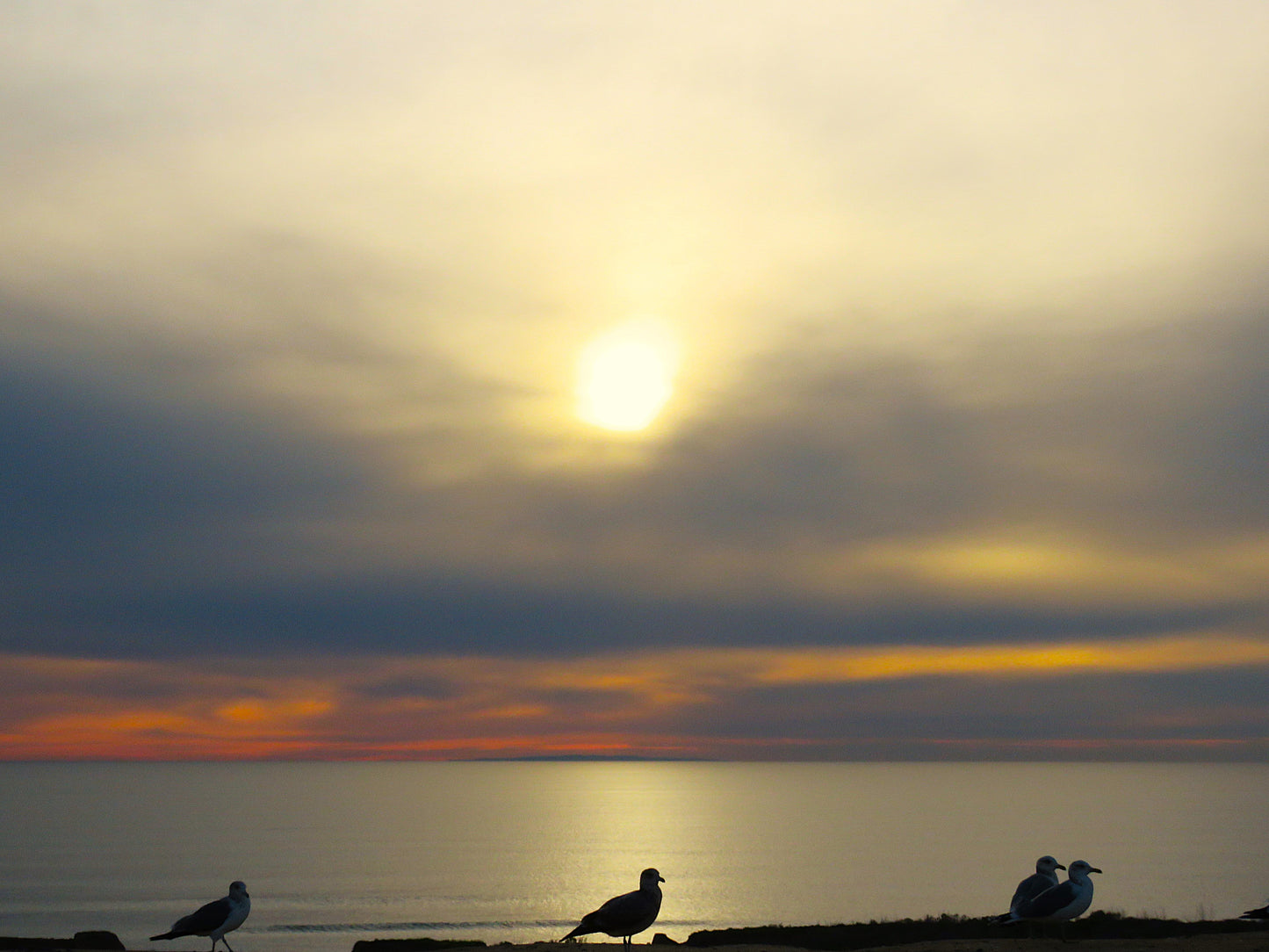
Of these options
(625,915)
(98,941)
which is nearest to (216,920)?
(98,941)

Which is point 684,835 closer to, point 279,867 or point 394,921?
point 279,867

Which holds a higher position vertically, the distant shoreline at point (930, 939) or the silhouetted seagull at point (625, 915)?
the silhouetted seagull at point (625, 915)

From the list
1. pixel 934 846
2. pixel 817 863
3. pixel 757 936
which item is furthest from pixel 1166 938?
pixel 934 846

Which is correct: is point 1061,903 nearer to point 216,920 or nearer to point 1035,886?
point 1035,886

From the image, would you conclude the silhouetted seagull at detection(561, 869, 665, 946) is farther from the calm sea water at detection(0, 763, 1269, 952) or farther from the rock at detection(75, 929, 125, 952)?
the calm sea water at detection(0, 763, 1269, 952)

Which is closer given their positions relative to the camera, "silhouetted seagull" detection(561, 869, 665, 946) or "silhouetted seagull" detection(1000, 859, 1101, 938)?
"silhouetted seagull" detection(561, 869, 665, 946)

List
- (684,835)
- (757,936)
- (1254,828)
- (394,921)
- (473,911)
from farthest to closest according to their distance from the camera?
1. (1254,828)
2. (684,835)
3. (473,911)
4. (394,921)
5. (757,936)

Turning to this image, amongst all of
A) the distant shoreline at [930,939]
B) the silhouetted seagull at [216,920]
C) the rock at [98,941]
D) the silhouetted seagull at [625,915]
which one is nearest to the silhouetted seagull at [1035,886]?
the distant shoreline at [930,939]

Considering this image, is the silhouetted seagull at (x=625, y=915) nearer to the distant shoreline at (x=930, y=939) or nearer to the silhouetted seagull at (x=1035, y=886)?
the distant shoreline at (x=930, y=939)

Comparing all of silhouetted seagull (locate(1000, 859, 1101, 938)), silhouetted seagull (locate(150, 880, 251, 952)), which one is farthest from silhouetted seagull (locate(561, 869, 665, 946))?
silhouetted seagull (locate(150, 880, 251, 952))

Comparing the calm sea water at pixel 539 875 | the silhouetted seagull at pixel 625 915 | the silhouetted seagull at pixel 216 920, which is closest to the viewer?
the silhouetted seagull at pixel 625 915

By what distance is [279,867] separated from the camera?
388 ft

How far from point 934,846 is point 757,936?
12494cm

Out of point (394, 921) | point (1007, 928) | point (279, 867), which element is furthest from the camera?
point (279, 867)
